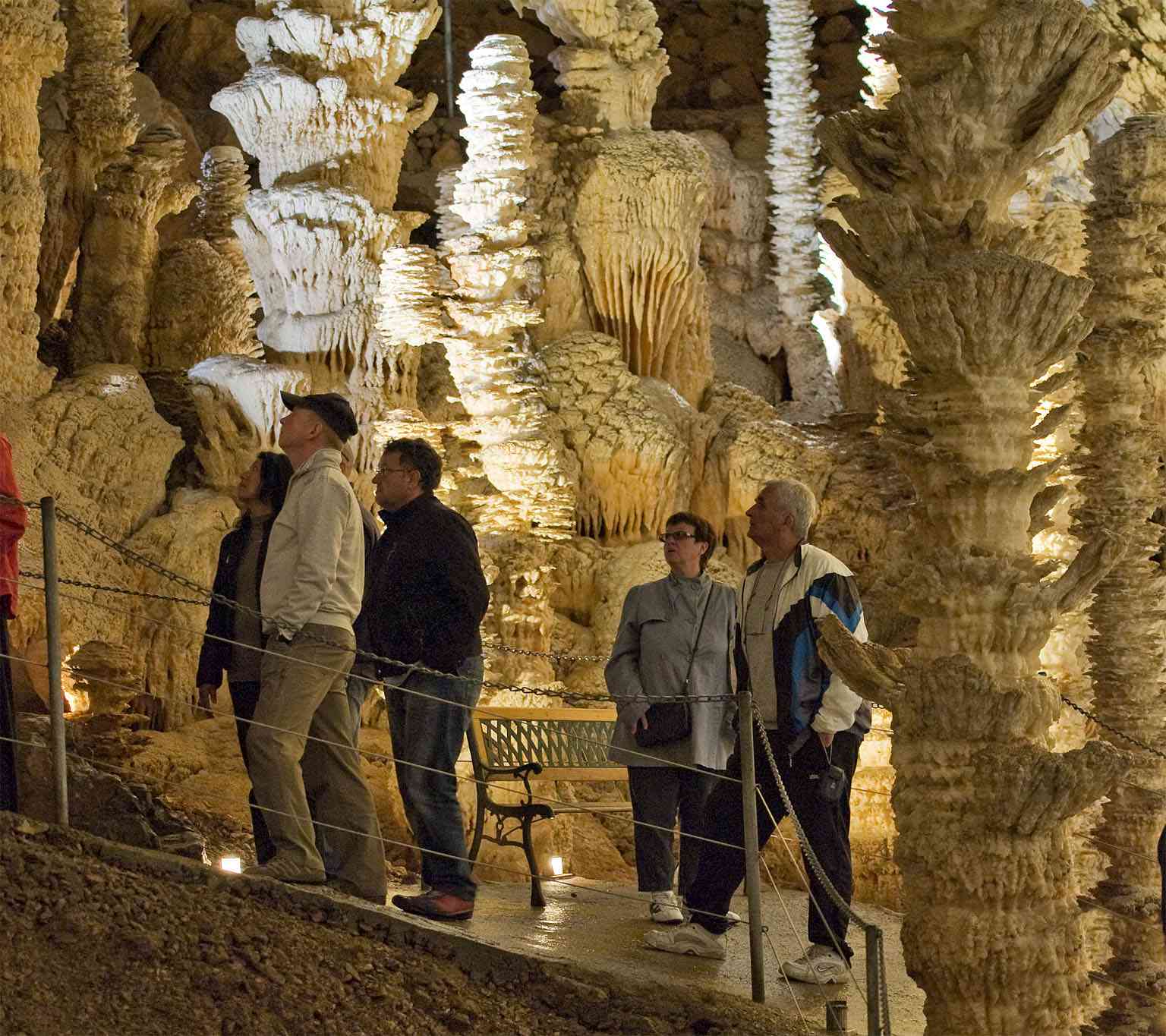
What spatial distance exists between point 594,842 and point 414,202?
8310 millimetres

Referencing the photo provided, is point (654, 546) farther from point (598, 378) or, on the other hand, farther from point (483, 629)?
point (483, 629)

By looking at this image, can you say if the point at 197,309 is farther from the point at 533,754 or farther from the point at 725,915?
the point at 725,915

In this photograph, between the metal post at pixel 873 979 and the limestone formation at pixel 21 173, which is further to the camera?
the limestone formation at pixel 21 173

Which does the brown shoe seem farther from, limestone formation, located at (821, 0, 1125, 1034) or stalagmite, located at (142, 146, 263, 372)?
stalagmite, located at (142, 146, 263, 372)

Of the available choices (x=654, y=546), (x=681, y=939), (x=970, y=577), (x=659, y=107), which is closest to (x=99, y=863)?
(x=681, y=939)

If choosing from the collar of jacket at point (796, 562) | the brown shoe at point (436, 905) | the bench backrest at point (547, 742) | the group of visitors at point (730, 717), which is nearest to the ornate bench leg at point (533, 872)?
the bench backrest at point (547, 742)

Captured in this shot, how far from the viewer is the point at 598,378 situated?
13.9 metres

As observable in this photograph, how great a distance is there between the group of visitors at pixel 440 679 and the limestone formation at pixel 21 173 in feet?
19.0

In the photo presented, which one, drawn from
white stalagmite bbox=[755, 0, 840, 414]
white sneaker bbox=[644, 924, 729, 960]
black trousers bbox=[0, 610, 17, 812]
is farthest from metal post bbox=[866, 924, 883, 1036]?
white stalagmite bbox=[755, 0, 840, 414]

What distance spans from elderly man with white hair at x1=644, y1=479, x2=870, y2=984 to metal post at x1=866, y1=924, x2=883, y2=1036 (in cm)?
72

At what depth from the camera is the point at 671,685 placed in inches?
259

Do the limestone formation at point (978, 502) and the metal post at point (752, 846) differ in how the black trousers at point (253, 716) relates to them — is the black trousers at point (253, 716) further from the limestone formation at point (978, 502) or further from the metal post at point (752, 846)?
the limestone formation at point (978, 502)

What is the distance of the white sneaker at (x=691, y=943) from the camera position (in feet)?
20.2

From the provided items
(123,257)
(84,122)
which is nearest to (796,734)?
(123,257)
